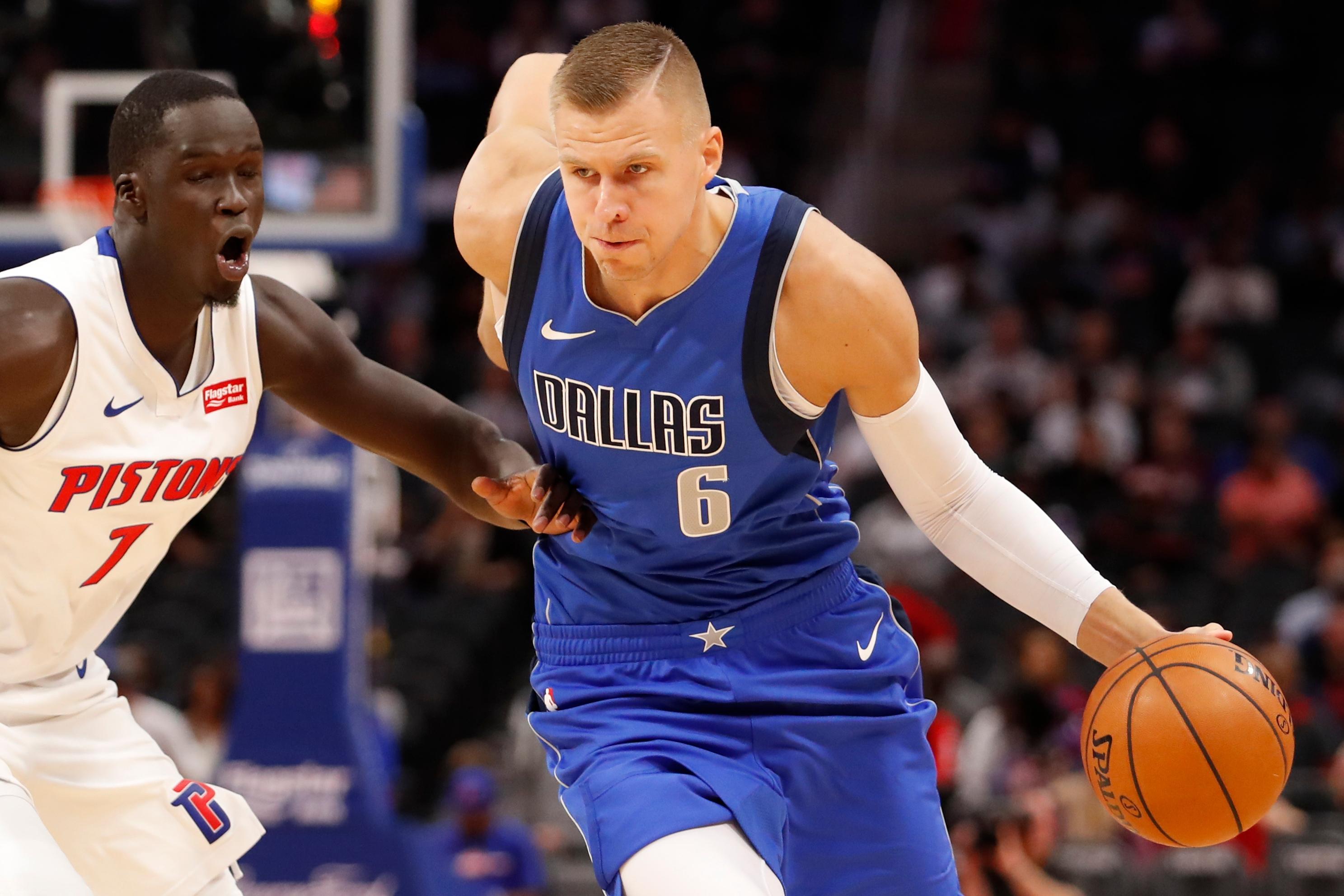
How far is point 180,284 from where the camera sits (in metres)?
3.42

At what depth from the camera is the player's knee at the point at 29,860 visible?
288 cm

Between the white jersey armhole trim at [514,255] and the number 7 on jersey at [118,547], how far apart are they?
0.83 metres

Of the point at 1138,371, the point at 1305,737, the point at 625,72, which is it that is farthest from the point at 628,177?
the point at 1138,371

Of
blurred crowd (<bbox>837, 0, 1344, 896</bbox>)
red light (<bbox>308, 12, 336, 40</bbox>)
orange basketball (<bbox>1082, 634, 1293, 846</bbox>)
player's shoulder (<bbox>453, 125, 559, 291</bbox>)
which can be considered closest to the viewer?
orange basketball (<bbox>1082, 634, 1293, 846</bbox>)

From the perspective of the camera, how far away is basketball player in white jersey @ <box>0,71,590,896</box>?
328cm

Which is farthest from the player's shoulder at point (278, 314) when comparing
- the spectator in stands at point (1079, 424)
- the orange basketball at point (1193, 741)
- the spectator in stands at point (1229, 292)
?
the spectator in stands at point (1229, 292)

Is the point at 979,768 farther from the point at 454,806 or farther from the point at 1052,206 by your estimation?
the point at 1052,206

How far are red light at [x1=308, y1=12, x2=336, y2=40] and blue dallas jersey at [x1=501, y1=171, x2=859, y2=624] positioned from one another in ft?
15.1

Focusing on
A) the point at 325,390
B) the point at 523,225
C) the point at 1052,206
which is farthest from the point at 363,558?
the point at 1052,206

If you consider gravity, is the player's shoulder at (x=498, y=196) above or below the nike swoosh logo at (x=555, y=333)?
above

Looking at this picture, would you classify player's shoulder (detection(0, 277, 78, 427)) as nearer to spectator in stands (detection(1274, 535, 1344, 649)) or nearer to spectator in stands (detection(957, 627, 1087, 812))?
spectator in stands (detection(957, 627, 1087, 812))

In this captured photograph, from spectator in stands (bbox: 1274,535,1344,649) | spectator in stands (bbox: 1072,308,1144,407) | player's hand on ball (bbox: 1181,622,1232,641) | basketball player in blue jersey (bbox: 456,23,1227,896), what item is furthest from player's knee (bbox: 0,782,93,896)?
spectator in stands (bbox: 1072,308,1144,407)

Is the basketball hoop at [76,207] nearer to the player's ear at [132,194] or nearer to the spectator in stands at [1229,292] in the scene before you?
the player's ear at [132,194]

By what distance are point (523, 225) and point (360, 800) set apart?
4720 millimetres
